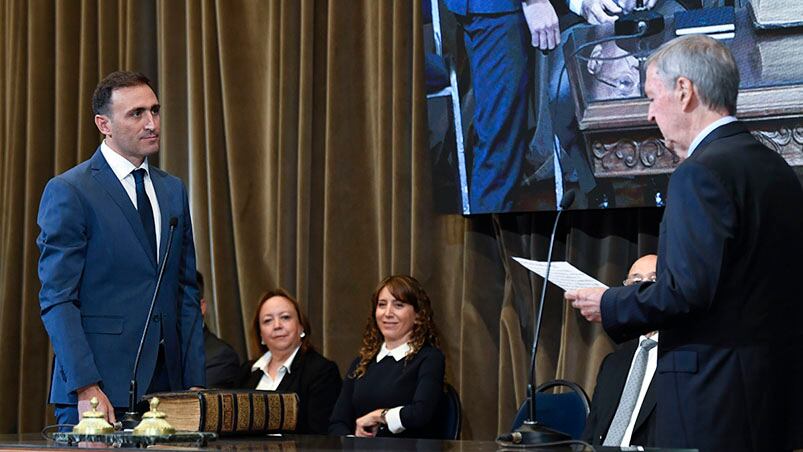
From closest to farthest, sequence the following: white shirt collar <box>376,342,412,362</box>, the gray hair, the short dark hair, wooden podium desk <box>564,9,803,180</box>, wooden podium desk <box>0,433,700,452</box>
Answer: wooden podium desk <box>0,433,700,452</box> → the gray hair → the short dark hair → wooden podium desk <box>564,9,803,180</box> → white shirt collar <box>376,342,412,362</box>

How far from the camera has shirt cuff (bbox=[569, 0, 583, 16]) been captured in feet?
14.5

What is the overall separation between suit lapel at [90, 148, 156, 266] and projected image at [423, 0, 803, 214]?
1520 mm

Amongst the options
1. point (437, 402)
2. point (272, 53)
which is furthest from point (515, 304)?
point (272, 53)

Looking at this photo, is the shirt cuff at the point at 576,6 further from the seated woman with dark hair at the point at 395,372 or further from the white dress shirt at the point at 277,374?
the white dress shirt at the point at 277,374

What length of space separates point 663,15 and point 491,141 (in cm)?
81

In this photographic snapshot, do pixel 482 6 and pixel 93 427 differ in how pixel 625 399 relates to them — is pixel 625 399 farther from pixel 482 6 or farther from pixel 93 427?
pixel 93 427

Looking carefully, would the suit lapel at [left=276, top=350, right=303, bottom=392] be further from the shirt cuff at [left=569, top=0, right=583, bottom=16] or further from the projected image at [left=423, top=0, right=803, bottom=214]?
the shirt cuff at [left=569, top=0, right=583, bottom=16]

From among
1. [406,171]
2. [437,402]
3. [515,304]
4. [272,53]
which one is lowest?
[437,402]

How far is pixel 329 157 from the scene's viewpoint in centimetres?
523

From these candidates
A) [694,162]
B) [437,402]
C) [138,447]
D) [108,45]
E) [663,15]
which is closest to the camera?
[138,447]

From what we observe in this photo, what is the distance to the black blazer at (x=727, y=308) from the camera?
257 centimetres

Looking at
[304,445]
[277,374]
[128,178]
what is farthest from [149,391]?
[277,374]

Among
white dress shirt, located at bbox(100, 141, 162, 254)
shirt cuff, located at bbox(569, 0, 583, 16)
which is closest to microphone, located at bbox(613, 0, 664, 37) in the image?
shirt cuff, located at bbox(569, 0, 583, 16)

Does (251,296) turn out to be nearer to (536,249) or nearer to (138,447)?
(536,249)
